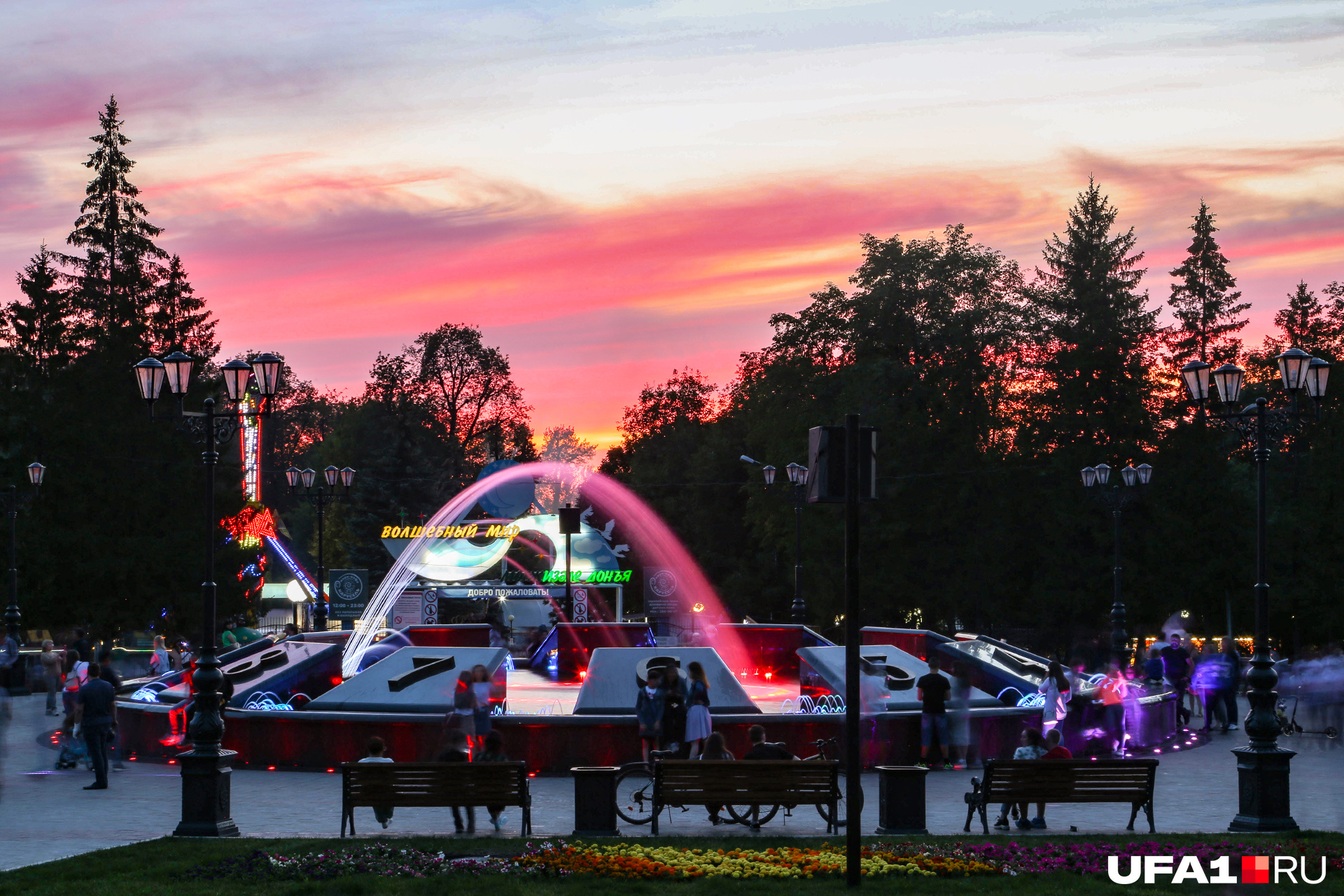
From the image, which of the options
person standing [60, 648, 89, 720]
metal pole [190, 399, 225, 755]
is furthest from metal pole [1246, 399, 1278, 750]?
person standing [60, 648, 89, 720]

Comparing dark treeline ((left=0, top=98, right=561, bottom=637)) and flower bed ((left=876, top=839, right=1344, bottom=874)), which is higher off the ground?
dark treeline ((left=0, top=98, right=561, bottom=637))

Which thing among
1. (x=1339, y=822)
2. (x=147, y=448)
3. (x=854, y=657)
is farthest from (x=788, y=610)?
(x=854, y=657)

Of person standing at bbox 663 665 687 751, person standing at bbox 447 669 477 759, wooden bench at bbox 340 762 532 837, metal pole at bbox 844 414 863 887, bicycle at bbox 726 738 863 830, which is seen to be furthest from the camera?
person standing at bbox 663 665 687 751

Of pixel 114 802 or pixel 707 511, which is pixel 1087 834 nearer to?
pixel 114 802

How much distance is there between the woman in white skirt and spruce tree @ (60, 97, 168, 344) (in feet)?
141

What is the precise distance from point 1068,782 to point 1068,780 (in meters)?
0.02

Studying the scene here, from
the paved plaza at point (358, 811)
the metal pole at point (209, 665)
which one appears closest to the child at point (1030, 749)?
the paved plaza at point (358, 811)

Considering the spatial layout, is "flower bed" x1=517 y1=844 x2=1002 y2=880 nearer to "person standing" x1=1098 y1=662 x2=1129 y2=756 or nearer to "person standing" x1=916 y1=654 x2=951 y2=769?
"person standing" x1=916 y1=654 x2=951 y2=769

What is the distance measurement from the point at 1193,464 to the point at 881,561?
12.6 meters

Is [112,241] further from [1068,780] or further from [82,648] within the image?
[1068,780]

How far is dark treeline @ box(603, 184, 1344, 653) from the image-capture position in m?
50.5

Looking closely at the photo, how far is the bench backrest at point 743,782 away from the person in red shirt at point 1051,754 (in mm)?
2742

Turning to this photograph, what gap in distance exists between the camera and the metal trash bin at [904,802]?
571 inches

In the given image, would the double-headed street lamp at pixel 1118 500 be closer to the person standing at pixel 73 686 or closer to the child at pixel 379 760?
the child at pixel 379 760
